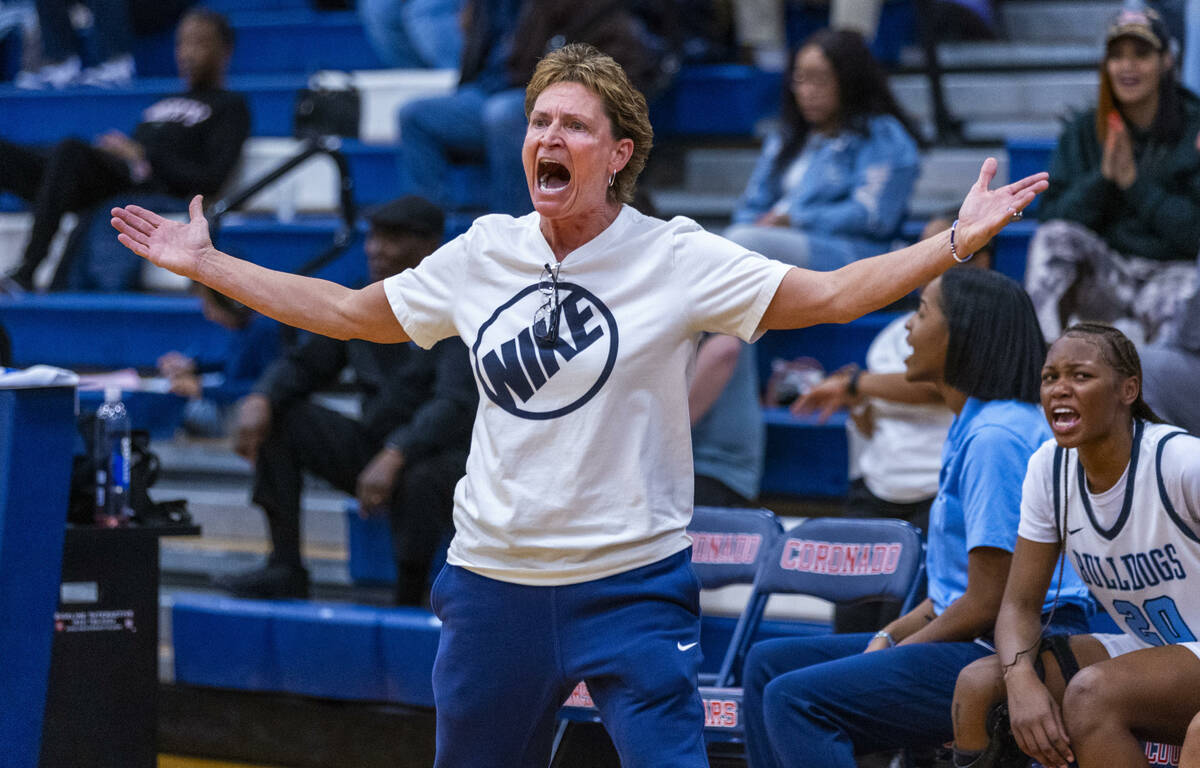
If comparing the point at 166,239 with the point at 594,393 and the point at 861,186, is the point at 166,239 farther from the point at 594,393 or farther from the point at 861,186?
the point at 861,186

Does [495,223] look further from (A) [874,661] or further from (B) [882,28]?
(B) [882,28]

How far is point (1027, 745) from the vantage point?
2.58 metres

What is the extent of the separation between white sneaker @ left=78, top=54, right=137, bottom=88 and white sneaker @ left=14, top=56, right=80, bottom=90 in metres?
0.05

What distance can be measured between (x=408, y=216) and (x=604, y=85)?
208 cm

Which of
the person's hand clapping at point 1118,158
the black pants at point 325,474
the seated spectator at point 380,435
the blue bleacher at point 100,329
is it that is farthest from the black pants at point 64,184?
the person's hand clapping at point 1118,158

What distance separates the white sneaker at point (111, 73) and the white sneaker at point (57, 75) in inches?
1.8

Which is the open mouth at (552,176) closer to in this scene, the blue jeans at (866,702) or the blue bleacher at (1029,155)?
the blue jeans at (866,702)

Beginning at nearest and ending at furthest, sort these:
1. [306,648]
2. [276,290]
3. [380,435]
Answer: [276,290] < [306,648] < [380,435]

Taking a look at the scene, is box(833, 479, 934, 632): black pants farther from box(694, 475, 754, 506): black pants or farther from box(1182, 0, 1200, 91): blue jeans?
box(1182, 0, 1200, 91): blue jeans

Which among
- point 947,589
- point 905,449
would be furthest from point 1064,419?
point 905,449

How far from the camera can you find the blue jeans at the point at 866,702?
109 inches

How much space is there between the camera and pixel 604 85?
86.4 inches

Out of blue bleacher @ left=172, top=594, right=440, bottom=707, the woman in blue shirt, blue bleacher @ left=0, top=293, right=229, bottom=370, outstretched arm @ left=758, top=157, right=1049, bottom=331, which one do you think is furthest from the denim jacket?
outstretched arm @ left=758, top=157, right=1049, bottom=331

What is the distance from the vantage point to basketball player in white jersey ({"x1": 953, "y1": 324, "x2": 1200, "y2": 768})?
251 centimetres
